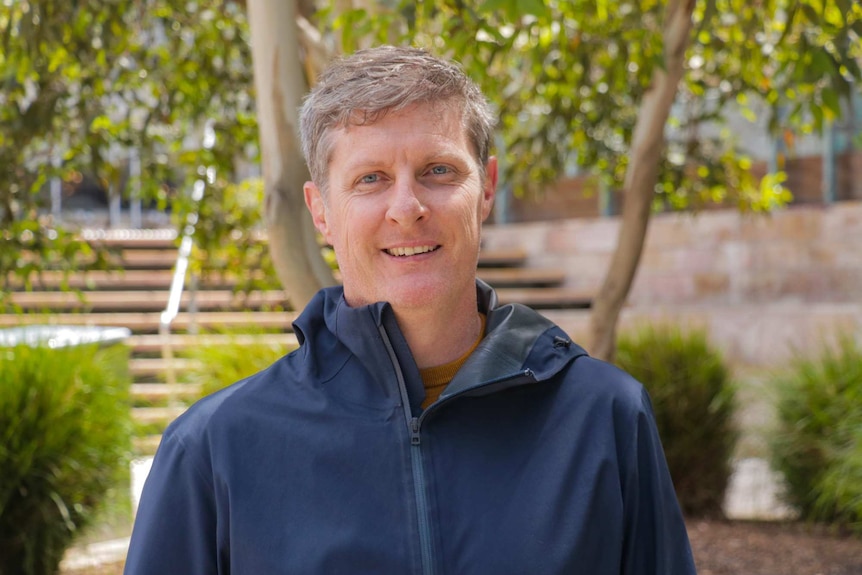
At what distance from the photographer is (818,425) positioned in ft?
22.1

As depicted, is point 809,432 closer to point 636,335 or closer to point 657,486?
point 636,335

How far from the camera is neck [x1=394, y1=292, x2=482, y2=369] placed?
188 cm

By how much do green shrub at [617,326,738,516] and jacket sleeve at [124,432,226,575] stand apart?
5559mm

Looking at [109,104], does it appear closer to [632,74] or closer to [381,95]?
[632,74]

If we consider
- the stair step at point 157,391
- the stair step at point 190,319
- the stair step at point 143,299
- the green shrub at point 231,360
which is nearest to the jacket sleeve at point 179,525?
the green shrub at point 231,360

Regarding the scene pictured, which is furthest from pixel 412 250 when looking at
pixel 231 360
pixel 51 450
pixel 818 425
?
pixel 818 425

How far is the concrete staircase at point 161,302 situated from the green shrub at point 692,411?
8.07ft

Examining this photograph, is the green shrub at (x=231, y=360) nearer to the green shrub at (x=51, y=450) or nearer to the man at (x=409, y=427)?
the green shrub at (x=51, y=450)

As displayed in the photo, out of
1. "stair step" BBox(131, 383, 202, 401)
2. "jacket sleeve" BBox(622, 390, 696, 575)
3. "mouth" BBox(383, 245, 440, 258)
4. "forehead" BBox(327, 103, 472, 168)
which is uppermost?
"forehead" BBox(327, 103, 472, 168)

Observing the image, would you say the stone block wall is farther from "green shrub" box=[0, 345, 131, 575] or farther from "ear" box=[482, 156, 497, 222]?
"ear" box=[482, 156, 497, 222]

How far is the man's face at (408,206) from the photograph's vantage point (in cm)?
184

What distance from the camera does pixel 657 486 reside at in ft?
5.93

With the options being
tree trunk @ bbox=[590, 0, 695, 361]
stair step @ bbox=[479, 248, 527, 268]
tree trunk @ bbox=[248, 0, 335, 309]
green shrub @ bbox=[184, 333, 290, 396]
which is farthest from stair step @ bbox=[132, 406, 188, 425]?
stair step @ bbox=[479, 248, 527, 268]

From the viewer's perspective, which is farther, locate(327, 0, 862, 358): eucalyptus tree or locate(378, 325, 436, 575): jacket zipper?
locate(327, 0, 862, 358): eucalyptus tree
